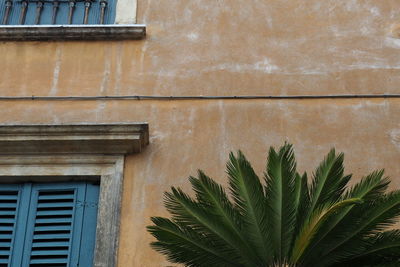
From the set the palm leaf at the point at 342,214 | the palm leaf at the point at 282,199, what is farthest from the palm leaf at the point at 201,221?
the palm leaf at the point at 342,214

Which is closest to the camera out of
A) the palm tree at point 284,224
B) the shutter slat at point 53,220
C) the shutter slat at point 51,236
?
the palm tree at point 284,224

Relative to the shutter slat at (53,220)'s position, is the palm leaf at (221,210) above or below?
below

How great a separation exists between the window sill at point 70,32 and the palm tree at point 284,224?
2.84 m

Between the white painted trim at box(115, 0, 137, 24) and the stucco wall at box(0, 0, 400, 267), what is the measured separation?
0.24 feet

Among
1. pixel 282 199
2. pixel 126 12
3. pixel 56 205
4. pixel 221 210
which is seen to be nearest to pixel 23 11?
pixel 126 12

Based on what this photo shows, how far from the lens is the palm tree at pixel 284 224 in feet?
21.6

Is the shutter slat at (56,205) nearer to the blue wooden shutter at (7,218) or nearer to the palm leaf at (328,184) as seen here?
the blue wooden shutter at (7,218)

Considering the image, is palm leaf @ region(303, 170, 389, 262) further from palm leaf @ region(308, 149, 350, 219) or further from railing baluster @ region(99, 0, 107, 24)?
railing baluster @ region(99, 0, 107, 24)

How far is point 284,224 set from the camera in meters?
6.66

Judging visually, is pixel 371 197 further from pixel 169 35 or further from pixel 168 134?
pixel 169 35

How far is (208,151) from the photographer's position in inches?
342

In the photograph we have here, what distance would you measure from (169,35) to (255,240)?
3.47 meters

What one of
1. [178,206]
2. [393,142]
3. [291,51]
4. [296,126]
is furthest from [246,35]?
[178,206]

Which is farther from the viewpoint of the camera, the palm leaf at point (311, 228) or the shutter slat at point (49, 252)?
the shutter slat at point (49, 252)
